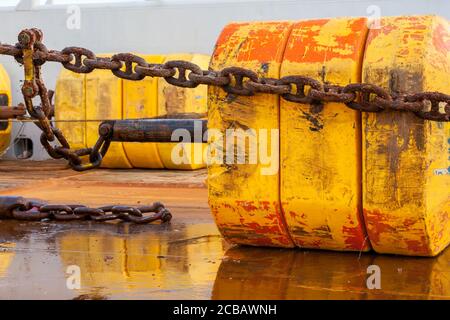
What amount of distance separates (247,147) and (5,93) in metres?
8.82

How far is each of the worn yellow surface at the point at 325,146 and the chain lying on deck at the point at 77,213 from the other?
1349mm

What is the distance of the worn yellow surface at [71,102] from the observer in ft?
32.5

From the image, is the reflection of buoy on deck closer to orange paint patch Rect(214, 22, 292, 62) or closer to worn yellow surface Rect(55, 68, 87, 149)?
orange paint patch Rect(214, 22, 292, 62)

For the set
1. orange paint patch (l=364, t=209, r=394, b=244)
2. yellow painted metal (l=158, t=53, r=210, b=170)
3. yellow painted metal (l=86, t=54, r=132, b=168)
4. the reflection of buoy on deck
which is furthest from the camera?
yellow painted metal (l=86, t=54, r=132, b=168)

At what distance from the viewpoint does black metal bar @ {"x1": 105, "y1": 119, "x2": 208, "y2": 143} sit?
4.22 metres

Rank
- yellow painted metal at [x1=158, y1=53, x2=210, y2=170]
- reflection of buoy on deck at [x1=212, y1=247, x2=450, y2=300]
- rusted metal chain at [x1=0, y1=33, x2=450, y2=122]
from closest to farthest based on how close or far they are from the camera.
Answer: reflection of buoy on deck at [x1=212, y1=247, x2=450, y2=300]
rusted metal chain at [x1=0, y1=33, x2=450, y2=122]
yellow painted metal at [x1=158, y1=53, x2=210, y2=170]

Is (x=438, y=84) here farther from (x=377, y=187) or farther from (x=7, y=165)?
(x=7, y=165)

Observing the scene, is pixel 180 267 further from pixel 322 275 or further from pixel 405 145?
pixel 405 145

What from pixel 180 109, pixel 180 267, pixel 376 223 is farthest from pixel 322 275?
pixel 180 109

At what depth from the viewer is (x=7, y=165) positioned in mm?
10406

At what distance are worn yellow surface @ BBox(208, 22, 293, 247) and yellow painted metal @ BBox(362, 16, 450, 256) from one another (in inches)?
15.5

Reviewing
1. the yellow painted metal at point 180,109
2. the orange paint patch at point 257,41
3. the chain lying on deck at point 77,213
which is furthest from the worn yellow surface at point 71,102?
the orange paint patch at point 257,41

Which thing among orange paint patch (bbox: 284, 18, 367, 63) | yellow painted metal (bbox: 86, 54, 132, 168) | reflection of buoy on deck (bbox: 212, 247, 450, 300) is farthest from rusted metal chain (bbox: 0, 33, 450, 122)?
yellow painted metal (bbox: 86, 54, 132, 168)

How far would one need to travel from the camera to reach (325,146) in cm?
320
